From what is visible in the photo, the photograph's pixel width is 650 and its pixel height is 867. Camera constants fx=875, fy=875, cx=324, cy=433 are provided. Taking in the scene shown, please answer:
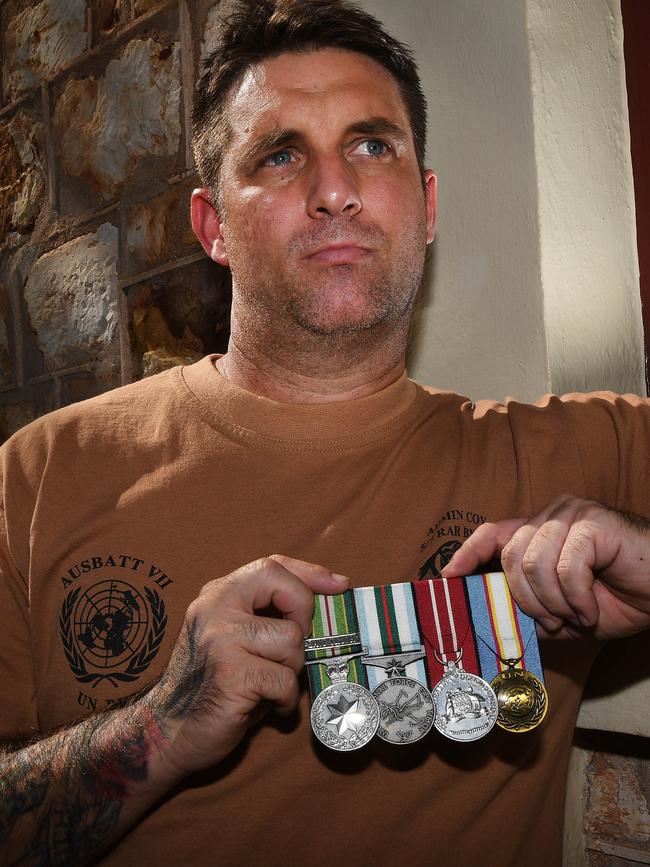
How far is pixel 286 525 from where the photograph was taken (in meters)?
1.32

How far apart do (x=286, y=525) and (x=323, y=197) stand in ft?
1.76

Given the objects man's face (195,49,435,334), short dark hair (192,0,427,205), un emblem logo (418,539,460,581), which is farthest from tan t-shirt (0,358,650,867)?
short dark hair (192,0,427,205)

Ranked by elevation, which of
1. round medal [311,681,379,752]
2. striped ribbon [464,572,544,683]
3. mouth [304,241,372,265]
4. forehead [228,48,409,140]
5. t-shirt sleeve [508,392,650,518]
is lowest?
round medal [311,681,379,752]

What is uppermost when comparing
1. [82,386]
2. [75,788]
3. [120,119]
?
[120,119]

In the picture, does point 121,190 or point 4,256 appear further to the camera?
point 4,256

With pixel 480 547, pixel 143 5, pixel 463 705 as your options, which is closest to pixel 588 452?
pixel 480 547

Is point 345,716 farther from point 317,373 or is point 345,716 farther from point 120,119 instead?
point 120,119

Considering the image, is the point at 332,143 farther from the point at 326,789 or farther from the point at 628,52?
the point at 326,789

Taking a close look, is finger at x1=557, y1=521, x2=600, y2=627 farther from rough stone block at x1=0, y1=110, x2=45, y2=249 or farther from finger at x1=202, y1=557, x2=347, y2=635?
rough stone block at x1=0, y1=110, x2=45, y2=249

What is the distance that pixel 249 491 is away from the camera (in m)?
1.35

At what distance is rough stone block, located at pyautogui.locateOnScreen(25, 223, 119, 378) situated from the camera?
2420mm

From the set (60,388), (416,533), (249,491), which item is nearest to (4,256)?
(60,388)

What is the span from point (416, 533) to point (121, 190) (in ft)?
4.97

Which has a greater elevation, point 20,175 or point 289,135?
point 20,175
